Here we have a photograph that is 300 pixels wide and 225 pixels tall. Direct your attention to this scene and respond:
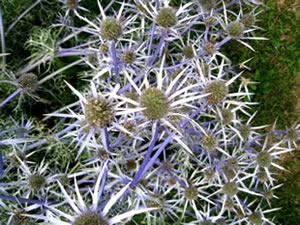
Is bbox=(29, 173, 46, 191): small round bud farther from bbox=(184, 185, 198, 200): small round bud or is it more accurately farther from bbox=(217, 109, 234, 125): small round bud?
bbox=(217, 109, 234, 125): small round bud

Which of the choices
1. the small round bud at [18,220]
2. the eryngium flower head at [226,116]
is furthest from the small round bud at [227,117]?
the small round bud at [18,220]

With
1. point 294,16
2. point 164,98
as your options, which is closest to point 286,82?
point 294,16

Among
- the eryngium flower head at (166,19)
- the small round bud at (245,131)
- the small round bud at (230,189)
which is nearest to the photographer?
the eryngium flower head at (166,19)

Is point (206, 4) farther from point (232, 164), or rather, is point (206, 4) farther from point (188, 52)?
point (232, 164)

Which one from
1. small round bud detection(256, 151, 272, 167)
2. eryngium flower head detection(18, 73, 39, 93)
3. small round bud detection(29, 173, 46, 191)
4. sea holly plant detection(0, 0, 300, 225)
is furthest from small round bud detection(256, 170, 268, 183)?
eryngium flower head detection(18, 73, 39, 93)

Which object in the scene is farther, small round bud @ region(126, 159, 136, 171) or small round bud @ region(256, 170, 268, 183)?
small round bud @ region(256, 170, 268, 183)

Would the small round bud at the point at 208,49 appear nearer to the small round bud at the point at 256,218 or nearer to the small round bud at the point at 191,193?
the small round bud at the point at 191,193
